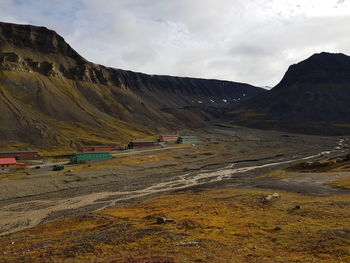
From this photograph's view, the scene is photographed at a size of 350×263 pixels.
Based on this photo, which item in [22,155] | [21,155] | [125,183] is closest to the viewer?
[125,183]

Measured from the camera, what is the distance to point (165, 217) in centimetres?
3266

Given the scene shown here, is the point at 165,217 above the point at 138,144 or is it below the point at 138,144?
below

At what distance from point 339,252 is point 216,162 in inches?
3415

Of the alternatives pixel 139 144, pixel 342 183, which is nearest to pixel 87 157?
pixel 139 144

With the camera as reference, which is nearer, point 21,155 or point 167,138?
point 21,155

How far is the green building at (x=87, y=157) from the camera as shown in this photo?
304 ft

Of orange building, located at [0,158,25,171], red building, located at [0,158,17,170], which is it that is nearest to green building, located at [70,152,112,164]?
orange building, located at [0,158,25,171]

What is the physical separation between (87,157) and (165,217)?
6787 cm

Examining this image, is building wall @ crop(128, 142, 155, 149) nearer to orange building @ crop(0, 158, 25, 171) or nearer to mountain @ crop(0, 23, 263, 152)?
mountain @ crop(0, 23, 263, 152)

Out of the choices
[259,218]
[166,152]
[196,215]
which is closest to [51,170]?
[166,152]

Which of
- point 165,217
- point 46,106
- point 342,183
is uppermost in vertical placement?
point 46,106

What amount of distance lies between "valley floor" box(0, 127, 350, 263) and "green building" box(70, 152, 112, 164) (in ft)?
43.6

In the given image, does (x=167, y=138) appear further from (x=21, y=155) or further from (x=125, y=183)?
(x=125, y=183)

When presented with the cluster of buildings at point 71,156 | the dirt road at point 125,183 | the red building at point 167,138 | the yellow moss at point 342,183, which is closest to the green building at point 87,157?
the cluster of buildings at point 71,156
